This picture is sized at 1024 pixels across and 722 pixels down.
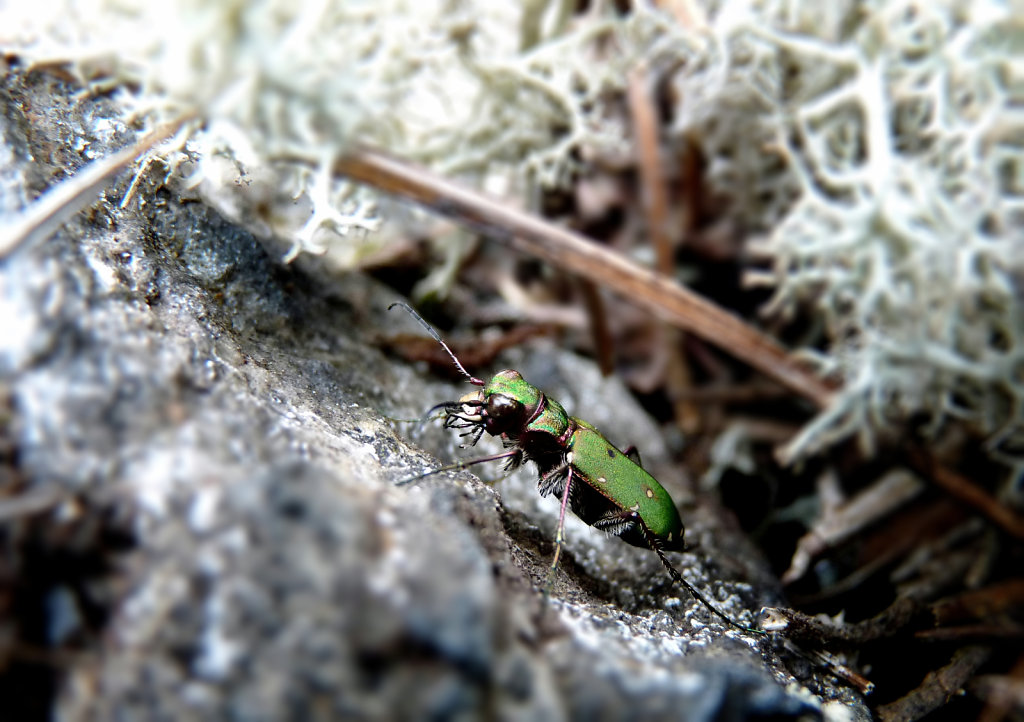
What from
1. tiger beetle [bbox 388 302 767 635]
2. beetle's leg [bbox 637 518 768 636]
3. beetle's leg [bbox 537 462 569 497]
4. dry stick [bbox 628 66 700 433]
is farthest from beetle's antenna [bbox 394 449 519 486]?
dry stick [bbox 628 66 700 433]

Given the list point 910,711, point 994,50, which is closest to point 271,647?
point 910,711

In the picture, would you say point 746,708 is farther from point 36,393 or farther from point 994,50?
point 994,50

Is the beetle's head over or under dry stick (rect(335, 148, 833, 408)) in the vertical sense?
under

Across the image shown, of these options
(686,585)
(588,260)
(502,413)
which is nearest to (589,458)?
(502,413)

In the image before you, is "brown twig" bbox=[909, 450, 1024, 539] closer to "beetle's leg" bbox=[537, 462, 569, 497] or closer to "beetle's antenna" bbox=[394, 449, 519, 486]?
"beetle's leg" bbox=[537, 462, 569, 497]

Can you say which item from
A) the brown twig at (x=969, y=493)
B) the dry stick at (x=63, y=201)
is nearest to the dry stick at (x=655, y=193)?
the brown twig at (x=969, y=493)

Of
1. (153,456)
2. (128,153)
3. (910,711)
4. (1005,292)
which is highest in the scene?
(1005,292)
